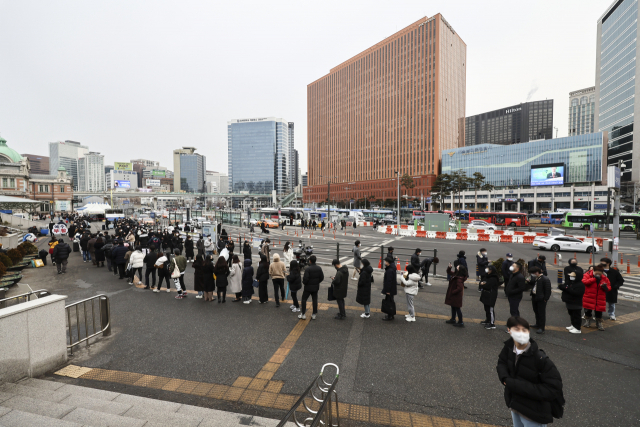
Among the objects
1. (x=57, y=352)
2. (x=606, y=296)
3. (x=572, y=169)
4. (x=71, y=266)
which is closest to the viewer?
(x=57, y=352)

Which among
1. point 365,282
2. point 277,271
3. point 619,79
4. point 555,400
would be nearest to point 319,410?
point 555,400

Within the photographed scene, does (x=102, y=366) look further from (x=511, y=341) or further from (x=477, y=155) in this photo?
(x=477, y=155)

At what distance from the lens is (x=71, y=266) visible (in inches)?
619

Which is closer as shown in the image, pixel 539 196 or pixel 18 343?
pixel 18 343

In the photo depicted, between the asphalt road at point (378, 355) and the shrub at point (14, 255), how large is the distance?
8994 millimetres

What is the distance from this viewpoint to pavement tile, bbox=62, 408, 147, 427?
339cm

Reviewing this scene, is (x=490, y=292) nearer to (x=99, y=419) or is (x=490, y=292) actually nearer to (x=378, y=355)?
(x=378, y=355)

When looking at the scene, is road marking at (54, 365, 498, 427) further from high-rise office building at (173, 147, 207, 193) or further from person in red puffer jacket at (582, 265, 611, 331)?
high-rise office building at (173, 147, 207, 193)

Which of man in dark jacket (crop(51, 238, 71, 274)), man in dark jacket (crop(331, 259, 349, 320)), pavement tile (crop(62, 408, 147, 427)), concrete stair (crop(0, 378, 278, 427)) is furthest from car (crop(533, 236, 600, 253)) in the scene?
man in dark jacket (crop(51, 238, 71, 274))

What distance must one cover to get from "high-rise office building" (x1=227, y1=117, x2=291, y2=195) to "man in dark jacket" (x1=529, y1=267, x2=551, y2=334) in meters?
177

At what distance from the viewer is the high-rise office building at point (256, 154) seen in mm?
178000

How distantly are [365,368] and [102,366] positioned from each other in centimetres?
508

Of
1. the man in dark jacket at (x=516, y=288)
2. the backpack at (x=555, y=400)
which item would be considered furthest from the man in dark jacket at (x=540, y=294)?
the backpack at (x=555, y=400)

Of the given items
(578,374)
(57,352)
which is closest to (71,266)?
(57,352)
